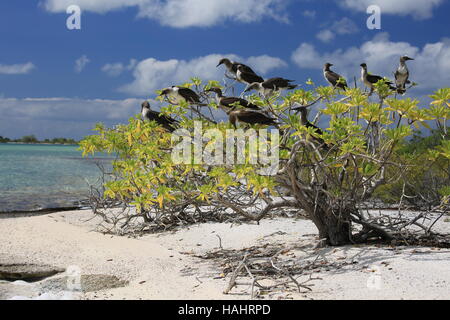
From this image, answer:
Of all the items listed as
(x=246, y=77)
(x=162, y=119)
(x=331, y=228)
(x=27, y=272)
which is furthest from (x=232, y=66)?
(x=27, y=272)

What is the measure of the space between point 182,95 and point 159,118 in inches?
27.8

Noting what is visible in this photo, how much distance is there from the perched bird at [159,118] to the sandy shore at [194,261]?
7.16ft

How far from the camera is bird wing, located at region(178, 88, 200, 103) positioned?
298 inches

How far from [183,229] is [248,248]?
8.65 ft

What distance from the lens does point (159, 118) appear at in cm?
805

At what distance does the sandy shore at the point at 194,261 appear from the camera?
529cm

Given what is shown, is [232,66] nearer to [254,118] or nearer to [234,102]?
[234,102]

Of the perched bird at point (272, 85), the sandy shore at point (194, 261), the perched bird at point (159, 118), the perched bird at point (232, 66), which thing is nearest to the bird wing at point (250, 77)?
the perched bird at point (232, 66)

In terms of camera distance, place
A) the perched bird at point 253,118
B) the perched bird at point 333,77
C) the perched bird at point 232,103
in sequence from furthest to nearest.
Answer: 1. the perched bird at point 333,77
2. the perched bird at point 232,103
3. the perched bird at point 253,118

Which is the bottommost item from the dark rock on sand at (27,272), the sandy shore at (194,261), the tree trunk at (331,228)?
the dark rock on sand at (27,272)

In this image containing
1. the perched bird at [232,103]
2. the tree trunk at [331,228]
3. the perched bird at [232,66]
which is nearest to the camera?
the perched bird at [232,103]

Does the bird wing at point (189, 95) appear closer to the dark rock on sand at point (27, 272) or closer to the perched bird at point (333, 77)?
the perched bird at point (333, 77)
